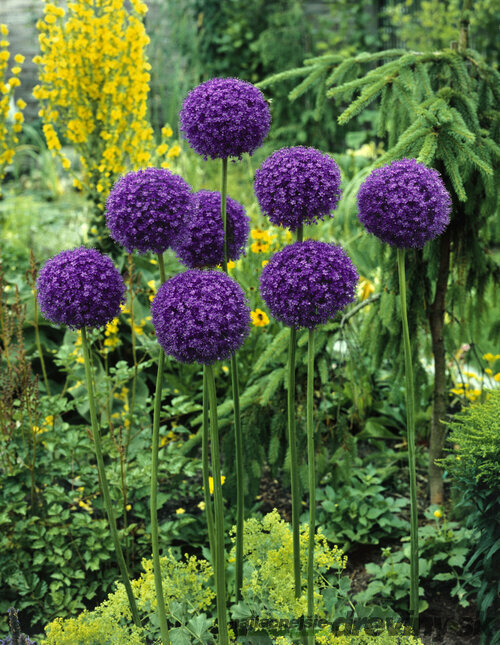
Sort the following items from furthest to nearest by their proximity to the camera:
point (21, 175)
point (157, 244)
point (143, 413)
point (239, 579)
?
point (21, 175), point (143, 413), point (239, 579), point (157, 244)

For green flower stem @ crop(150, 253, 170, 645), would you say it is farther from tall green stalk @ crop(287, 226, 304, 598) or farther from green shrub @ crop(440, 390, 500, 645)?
green shrub @ crop(440, 390, 500, 645)

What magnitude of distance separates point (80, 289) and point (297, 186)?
21.1 inches

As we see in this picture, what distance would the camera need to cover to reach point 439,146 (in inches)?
85.2

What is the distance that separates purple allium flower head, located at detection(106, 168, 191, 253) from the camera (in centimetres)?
150

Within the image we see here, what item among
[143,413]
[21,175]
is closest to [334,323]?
[143,413]

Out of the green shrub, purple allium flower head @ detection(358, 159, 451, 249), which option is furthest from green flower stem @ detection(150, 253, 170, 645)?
the green shrub

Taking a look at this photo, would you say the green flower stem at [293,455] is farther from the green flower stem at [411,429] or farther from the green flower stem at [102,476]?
the green flower stem at [102,476]

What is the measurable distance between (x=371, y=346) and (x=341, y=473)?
517mm

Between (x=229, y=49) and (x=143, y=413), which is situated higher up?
(x=229, y=49)

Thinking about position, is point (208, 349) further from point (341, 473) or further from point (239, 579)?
point (341, 473)

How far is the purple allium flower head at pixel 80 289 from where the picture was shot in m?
1.56

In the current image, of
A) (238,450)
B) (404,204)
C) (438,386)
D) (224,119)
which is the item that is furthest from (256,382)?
(224,119)

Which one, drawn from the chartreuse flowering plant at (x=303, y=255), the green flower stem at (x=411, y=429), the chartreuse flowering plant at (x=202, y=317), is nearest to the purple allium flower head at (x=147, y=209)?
the chartreuse flowering plant at (x=202, y=317)

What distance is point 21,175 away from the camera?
920 cm
